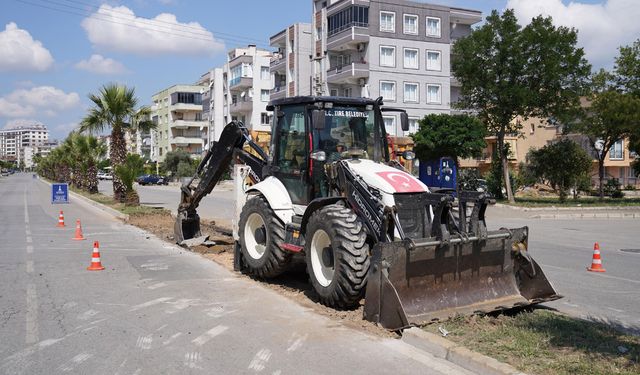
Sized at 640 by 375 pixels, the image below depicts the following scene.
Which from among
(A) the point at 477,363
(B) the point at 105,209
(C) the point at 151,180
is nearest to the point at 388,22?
(B) the point at 105,209

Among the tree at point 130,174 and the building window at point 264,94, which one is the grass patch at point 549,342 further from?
the building window at point 264,94

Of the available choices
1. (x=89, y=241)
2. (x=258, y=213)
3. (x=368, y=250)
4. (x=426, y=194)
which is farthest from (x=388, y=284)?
(x=89, y=241)

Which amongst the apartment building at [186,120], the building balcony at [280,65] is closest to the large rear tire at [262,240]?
the building balcony at [280,65]

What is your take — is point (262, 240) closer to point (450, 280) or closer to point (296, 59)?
point (450, 280)

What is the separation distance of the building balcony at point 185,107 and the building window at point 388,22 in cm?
5695

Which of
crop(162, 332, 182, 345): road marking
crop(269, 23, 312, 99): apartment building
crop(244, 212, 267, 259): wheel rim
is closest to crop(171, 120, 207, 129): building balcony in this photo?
crop(269, 23, 312, 99): apartment building

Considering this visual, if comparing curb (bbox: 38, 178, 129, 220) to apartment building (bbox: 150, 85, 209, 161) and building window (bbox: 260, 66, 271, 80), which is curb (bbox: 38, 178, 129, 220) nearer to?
building window (bbox: 260, 66, 271, 80)

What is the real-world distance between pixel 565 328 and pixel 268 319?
3.46m

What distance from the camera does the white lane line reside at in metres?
6.79

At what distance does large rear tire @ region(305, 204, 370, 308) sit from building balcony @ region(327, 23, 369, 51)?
1782 inches

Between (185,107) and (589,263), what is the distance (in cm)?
9560

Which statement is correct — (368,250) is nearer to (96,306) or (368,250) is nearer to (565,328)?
(565,328)

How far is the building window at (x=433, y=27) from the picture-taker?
54.6 m

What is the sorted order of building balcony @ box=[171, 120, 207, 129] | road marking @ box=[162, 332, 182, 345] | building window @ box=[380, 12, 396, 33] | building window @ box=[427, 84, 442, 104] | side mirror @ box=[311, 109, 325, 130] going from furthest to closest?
building balcony @ box=[171, 120, 207, 129] → building window @ box=[427, 84, 442, 104] → building window @ box=[380, 12, 396, 33] → side mirror @ box=[311, 109, 325, 130] → road marking @ box=[162, 332, 182, 345]
